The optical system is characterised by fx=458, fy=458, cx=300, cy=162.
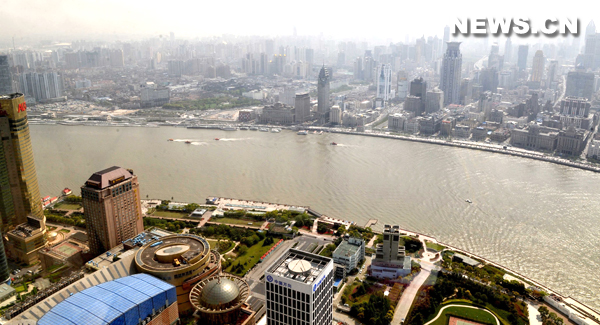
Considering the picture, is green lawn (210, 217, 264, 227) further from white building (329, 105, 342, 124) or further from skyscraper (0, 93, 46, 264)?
white building (329, 105, 342, 124)

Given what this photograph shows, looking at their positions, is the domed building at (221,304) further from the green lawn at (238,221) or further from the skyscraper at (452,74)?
the skyscraper at (452,74)

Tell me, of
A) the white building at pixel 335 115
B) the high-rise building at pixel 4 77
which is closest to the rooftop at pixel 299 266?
the high-rise building at pixel 4 77

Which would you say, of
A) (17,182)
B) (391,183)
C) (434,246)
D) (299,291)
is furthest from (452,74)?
(299,291)

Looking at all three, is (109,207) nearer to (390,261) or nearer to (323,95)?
(390,261)

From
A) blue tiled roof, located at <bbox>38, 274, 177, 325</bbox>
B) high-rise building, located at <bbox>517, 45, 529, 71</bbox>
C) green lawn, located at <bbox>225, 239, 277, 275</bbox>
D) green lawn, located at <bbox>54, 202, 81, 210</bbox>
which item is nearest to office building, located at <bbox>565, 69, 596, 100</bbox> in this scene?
high-rise building, located at <bbox>517, 45, 529, 71</bbox>

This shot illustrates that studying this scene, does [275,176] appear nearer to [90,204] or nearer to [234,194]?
[234,194]
